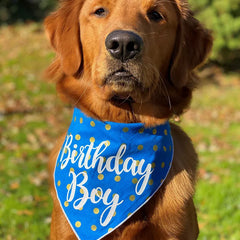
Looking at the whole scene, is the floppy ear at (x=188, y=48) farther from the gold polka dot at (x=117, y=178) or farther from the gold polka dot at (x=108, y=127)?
the gold polka dot at (x=117, y=178)

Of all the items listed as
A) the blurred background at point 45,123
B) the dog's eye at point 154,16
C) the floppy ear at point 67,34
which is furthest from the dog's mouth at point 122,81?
the blurred background at point 45,123

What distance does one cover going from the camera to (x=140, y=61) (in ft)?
8.56

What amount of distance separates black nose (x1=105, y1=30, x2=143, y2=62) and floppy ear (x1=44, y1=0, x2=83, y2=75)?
1.93 ft

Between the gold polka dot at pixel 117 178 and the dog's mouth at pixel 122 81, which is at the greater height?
the dog's mouth at pixel 122 81

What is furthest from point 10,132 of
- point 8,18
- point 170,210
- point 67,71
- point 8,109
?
point 8,18

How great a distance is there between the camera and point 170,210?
2738 mm

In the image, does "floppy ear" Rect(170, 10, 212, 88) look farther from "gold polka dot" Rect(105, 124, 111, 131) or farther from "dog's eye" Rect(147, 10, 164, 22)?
"gold polka dot" Rect(105, 124, 111, 131)

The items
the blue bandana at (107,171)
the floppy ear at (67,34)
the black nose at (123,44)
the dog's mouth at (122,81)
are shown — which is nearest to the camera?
the black nose at (123,44)

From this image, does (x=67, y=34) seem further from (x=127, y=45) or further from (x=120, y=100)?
(x=127, y=45)

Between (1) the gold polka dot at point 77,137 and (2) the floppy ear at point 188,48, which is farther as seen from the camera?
(2) the floppy ear at point 188,48

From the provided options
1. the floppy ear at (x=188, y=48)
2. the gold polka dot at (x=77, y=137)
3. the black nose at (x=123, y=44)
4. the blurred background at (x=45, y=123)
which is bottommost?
the blurred background at (x=45, y=123)

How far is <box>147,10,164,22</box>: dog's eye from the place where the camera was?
2.97 metres

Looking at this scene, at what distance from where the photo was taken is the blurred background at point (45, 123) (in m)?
4.73

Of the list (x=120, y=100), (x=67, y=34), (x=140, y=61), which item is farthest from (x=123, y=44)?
(x=67, y=34)
